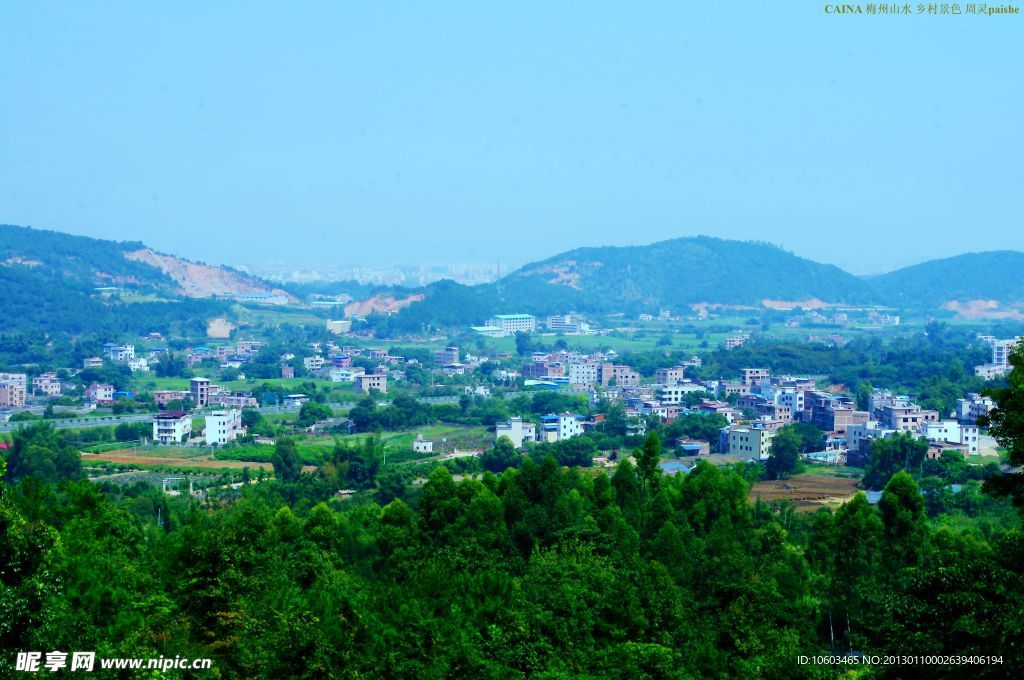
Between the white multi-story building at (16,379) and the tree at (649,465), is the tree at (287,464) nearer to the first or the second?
the tree at (649,465)

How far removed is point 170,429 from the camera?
19875 mm

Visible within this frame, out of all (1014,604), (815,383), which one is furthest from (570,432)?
(1014,604)

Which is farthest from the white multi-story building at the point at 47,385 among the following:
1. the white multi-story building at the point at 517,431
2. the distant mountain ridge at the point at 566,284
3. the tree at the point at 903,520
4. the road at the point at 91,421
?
the tree at the point at 903,520

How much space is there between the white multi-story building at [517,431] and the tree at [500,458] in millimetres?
2232

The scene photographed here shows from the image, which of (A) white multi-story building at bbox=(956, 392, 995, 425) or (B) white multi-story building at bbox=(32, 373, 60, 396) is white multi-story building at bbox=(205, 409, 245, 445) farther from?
(A) white multi-story building at bbox=(956, 392, 995, 425)

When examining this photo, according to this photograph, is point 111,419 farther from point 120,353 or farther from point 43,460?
point 120,353

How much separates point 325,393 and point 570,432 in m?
8.16

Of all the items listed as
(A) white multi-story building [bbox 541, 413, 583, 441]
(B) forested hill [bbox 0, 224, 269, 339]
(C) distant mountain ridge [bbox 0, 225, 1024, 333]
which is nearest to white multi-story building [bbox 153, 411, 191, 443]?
(A) white multi-story building [bbox 541, 413, 583, 441]

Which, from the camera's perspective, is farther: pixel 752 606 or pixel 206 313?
pixel 206 313

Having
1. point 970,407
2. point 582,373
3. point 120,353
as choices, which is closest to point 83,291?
point 120,353

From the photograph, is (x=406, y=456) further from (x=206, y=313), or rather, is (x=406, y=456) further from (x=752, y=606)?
(x=206, y=313)

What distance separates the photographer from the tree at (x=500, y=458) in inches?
645

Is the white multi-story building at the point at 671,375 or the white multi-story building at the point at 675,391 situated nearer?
the white multi-story building at the point at 675,391

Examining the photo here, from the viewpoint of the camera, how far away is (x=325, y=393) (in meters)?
26.5
